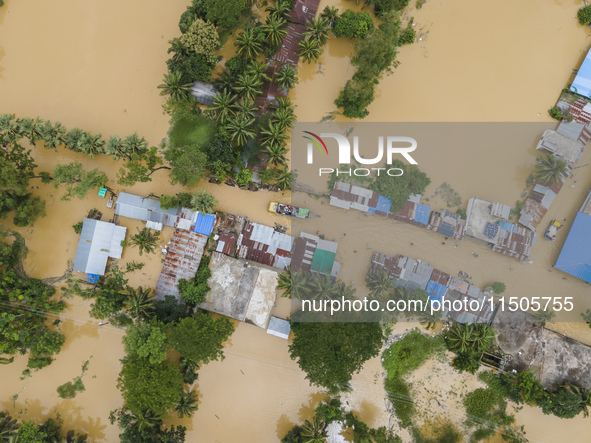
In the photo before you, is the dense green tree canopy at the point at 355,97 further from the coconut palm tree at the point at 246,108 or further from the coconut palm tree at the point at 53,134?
the coconut palm tree at the point at 53,134

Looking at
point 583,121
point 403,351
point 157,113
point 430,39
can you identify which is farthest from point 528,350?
point 157,113

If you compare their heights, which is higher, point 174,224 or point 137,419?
point 174,224

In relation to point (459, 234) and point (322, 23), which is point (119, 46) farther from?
point (459, 234)

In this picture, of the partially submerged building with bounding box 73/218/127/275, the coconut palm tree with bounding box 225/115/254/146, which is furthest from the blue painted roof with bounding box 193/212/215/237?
the partially submerged building with bounding box 73/218/127/275

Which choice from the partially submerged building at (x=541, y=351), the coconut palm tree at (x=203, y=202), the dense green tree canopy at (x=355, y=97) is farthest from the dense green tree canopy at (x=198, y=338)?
the partially submerged building at (x=541, y=351)

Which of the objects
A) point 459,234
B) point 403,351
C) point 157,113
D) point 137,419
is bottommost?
point 137,419

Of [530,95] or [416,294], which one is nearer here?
[416,294]

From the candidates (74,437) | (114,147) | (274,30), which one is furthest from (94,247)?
(274,30)

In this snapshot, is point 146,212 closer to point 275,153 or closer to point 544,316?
point 275,153
